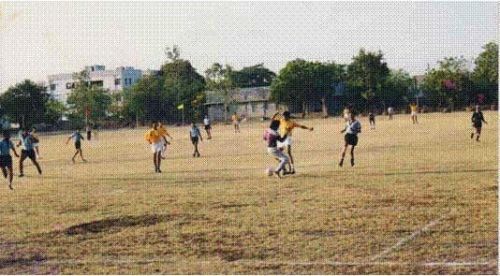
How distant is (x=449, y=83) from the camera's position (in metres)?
86.6

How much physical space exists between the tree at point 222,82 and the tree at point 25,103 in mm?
23438

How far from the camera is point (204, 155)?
2998cm

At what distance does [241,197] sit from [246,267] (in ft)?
20.1

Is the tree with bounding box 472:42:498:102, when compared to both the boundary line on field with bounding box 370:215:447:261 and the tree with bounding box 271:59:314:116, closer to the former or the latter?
the tree with bounding box 271:59:314:116

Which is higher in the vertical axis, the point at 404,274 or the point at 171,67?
the point at 171,67

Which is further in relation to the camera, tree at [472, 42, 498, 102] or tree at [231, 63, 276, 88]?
tree at [231, 63, 276, 88]

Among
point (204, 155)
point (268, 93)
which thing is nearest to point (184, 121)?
point (268, 93)

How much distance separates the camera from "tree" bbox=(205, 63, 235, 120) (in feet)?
329

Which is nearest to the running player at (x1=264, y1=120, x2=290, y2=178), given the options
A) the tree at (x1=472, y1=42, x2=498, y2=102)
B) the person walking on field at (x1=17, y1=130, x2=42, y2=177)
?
the person walking on field at (x1=17, y1=130, x2=42, y2=177)

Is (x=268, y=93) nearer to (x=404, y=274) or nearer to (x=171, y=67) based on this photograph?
(x=171, y=67)

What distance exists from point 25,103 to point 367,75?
152 ft

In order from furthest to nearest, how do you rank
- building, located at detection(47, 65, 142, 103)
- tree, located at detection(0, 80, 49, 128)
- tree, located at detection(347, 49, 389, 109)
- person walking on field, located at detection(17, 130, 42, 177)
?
1. building, located at detection(47, 65, 142, 103)
2. tree, located at detection(0, 80, 49, 128)
3. tree, located at detection(347, 49, 389, 109)
4. person walking on field, located at detection(17, 130, 42, 177)

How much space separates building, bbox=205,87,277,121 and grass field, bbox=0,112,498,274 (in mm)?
81509

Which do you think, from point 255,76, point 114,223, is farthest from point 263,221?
point 255,76
